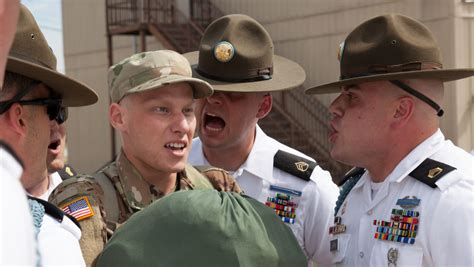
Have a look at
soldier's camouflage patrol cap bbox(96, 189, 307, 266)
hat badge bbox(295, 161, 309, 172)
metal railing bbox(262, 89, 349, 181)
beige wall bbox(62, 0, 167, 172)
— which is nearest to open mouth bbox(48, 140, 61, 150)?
hat badge bbox(295, 161, 309, 172)

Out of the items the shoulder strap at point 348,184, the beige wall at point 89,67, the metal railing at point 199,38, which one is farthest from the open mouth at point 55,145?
the beige wall at point 89,67

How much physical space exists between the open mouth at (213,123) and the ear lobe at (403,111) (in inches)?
43.5

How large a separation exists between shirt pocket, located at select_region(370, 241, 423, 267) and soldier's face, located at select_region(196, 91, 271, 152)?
118 centimetres

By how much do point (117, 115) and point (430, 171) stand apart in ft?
4.14

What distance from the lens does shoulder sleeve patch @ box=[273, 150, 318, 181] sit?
3.85 meters

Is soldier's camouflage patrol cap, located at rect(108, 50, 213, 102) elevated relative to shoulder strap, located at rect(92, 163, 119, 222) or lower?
elevated

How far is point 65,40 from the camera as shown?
71.3 feet

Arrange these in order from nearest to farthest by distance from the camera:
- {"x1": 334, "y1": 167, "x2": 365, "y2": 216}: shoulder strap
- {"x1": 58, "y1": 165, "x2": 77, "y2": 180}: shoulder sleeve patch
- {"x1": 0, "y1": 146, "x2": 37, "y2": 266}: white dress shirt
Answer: {"x1": 0, "y1": 146, "x2": 37, "y2": 266}: white dress shirt < {"x1": 334, "y1": 167, "x2": 365, "y2": 216}: shoulder strap < {"x1": 58, "y1": 165, "x2": 77, "y2": 180}: shoulder sleeve patch

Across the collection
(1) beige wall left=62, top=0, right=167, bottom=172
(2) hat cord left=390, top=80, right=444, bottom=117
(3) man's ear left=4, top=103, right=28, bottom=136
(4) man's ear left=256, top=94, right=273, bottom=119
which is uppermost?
(3) man's ear left=4, top=103, right=28, bottom=136

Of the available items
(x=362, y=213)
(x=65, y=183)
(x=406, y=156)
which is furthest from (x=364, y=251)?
(x=65, y=183)

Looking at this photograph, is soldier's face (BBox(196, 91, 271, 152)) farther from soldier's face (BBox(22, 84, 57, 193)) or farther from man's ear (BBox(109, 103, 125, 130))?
soldier's face (BBox(22, 84, 57, 193))

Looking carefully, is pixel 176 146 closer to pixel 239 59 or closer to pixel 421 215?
pixel 421 215

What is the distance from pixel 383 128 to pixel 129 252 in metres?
1.77

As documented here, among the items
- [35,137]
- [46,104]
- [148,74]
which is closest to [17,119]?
[35,137]
